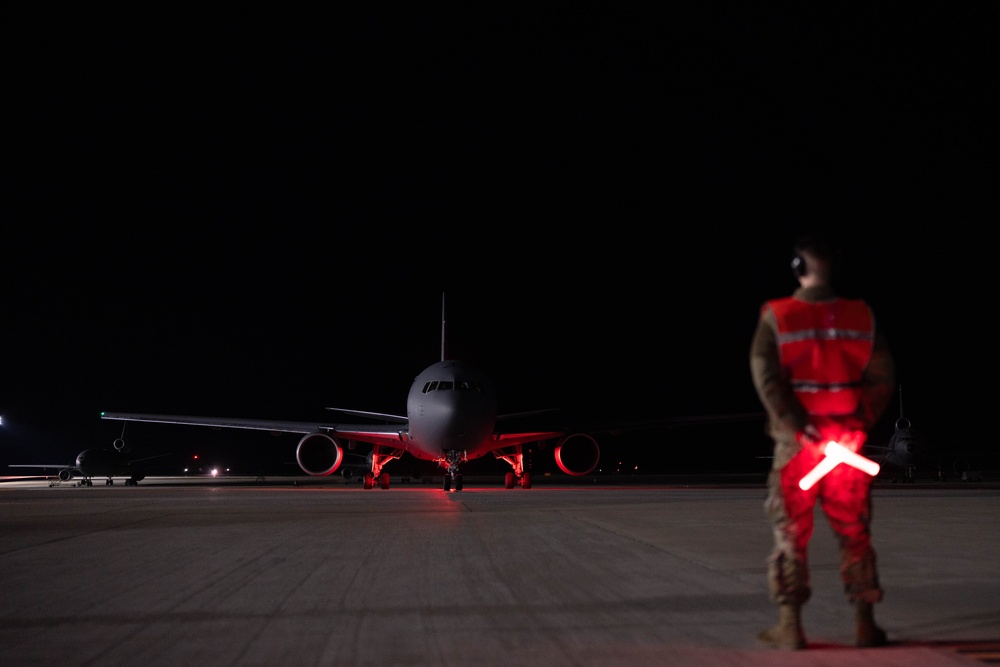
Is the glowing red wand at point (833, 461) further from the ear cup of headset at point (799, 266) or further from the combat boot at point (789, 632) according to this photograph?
the ear cup of headset at point (799, 266)

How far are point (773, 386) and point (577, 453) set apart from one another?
1094 inches

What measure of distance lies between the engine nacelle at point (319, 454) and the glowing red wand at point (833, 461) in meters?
26.8

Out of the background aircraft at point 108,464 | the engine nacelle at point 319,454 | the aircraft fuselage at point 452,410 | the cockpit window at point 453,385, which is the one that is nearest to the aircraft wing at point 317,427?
the engine nacelle at point 319,454

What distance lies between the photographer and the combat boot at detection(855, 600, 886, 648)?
4.13 meters

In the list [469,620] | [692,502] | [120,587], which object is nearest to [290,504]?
[692,502]

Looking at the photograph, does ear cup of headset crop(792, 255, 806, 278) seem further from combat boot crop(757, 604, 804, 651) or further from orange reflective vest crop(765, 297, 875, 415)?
combat boot crop(757, 604, 804, 651)

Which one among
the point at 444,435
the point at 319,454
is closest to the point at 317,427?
the point at 319,454

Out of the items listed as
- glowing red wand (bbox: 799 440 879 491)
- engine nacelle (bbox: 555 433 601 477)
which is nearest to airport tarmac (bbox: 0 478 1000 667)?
glowing red wand (bbox: 799 440 879 491)

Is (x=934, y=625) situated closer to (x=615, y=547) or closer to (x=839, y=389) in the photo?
(x=839, y=389)

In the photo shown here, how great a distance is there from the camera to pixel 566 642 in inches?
168

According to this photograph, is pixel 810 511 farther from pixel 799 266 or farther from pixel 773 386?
pixel 799 266

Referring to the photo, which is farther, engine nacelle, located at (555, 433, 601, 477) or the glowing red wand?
engine nacelle, located at (555, 433, 601, 477)

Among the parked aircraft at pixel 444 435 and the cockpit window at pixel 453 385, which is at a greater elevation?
the cockpit window at pixel 453 385

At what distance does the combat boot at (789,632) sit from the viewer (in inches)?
161
